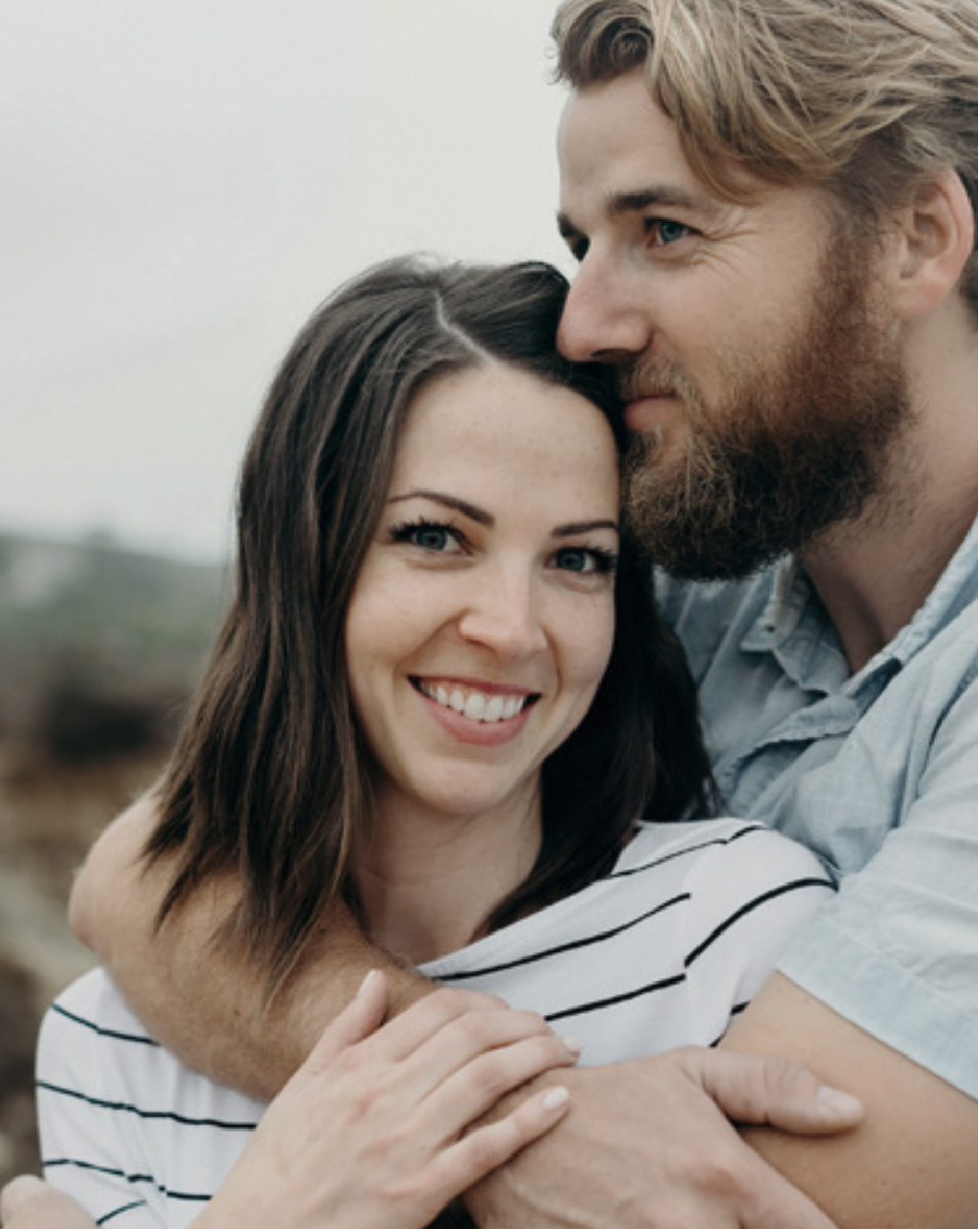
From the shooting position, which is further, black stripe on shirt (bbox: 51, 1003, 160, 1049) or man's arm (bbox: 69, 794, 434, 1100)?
black stripe on shirt (bbox: 51, 1003, 160, 1049)

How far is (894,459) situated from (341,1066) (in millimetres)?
1352

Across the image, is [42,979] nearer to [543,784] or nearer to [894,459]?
[543,784]

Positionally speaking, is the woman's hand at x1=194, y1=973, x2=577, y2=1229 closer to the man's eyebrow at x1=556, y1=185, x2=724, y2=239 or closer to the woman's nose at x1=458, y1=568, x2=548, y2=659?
the woman's nose at x1=458, y1=568, x2=548, y2=659

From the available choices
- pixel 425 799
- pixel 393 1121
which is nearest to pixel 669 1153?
pixel 393 1121

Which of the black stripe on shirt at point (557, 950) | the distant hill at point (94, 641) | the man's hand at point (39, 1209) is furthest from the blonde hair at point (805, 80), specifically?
the distant hill at point (94, 641)

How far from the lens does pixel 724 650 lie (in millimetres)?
2988

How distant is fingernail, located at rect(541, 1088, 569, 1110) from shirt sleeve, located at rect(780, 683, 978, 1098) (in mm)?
315

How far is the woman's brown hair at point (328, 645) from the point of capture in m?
2.37

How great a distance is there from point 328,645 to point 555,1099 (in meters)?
0.76

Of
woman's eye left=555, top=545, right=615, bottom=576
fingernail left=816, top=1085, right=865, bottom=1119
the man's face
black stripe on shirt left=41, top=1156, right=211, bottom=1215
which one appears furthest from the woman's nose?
black stripe on shirt left=41, top=1156, right=211, bottom=1215

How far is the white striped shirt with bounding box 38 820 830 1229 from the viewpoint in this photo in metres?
2.21

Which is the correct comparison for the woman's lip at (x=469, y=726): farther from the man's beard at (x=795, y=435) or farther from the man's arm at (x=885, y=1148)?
the man's arm at (x=885, y=1148)

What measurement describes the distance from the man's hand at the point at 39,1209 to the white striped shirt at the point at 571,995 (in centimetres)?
2

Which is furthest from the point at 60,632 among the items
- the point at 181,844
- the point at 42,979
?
the point at 181,844
